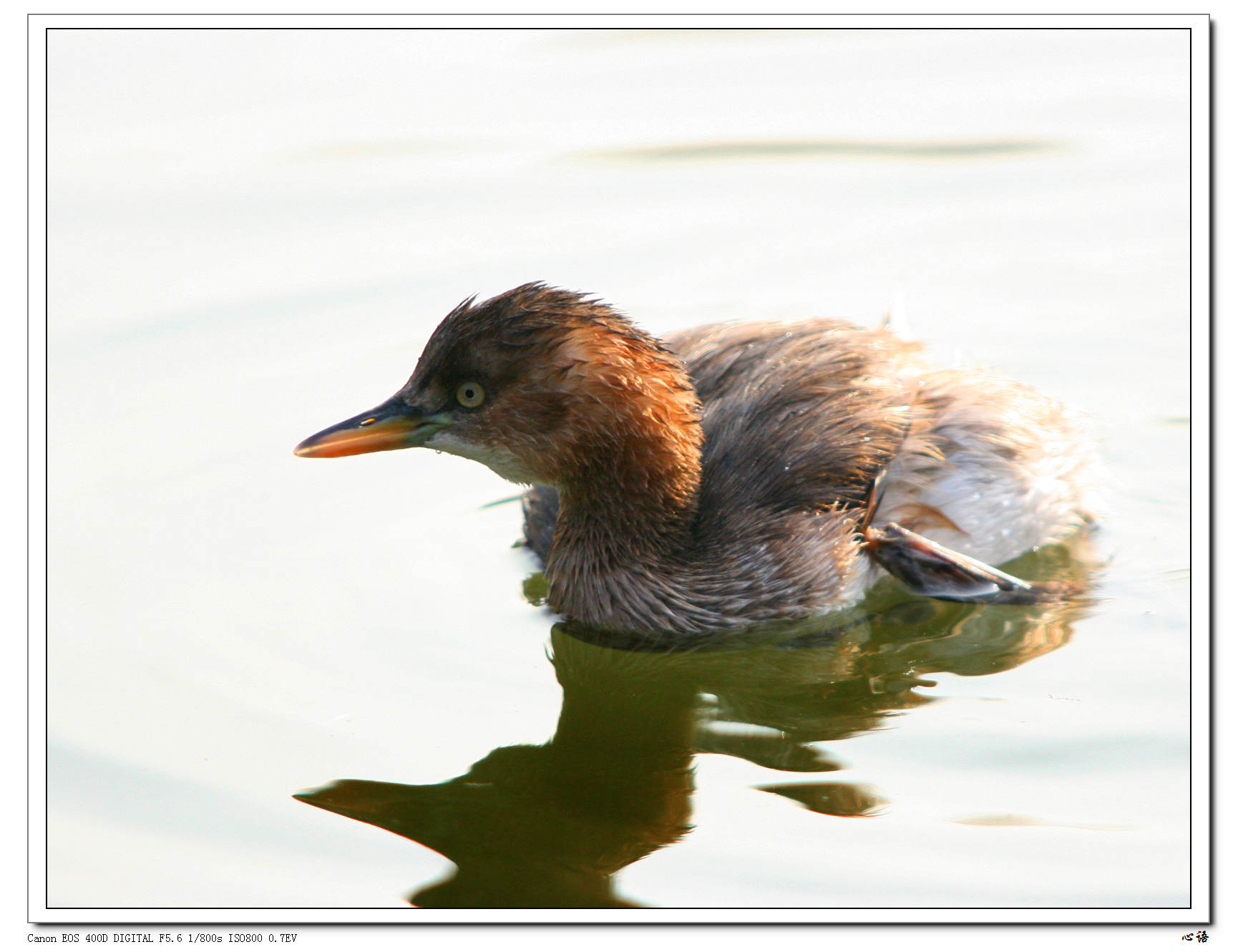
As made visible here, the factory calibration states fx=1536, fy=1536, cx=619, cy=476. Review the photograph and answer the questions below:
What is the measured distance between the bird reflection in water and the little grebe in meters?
0.12

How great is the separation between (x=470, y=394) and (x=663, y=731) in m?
1.27

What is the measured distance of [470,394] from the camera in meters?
5.11

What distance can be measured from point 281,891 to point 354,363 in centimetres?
Answer: 330

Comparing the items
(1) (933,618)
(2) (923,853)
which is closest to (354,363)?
A: (1) (933,618)

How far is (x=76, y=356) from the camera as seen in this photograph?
7.07 meters

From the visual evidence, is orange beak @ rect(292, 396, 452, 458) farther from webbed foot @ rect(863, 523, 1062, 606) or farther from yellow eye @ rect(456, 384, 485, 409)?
webbed foot @ rect(863, 523, 1062, 606)

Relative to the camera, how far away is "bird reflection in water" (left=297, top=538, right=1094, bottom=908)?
4355mm

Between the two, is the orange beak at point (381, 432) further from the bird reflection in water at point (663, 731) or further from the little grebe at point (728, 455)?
the bird reflection in water at point (663, 731)

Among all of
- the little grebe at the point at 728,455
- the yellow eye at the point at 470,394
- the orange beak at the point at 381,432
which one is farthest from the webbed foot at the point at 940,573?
the orange beak at the point at 381,432

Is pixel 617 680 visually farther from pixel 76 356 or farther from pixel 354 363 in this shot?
pixel 76 356

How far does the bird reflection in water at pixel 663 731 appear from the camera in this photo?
4.36 m

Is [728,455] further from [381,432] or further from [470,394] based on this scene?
[381,432]

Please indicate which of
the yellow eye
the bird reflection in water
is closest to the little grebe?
the yellow eye
